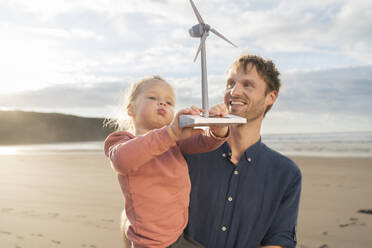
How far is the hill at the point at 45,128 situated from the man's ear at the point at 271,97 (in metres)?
44.5

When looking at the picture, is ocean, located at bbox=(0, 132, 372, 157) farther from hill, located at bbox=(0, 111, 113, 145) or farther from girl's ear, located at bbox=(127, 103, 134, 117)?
hill, located at bbox=(0, 111, 113, 145)

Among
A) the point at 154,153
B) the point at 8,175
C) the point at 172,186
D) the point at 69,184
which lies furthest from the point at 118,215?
the point at 8,175

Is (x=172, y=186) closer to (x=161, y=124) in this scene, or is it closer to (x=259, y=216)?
(x=161, y=124)

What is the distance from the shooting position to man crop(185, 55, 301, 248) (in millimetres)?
2229

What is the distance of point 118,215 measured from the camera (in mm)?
5977

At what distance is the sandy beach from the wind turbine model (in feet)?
11.6

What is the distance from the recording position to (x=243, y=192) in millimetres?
2273

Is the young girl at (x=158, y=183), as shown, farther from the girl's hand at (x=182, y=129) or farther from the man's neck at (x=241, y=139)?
the man's neck at (x=241, y=139)

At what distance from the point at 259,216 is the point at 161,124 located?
94 cm

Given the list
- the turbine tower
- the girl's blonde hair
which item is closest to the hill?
the girl's blonde hair

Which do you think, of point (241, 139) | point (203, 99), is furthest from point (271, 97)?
point (203, 99)

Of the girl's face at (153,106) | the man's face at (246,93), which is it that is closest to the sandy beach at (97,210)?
the man's face at (246,93)

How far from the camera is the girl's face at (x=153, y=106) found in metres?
1.95

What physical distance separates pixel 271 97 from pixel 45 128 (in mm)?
51285
